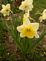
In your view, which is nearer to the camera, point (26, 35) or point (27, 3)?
point (26, 35)

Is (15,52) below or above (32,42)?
below

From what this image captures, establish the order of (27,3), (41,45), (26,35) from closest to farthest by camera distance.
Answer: (26,35)
(27,3)
(41,45)

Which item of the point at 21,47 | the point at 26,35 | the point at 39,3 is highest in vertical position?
the point at 26,35

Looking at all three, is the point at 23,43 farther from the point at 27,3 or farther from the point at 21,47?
the point at 27,3

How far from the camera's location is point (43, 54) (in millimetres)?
3076

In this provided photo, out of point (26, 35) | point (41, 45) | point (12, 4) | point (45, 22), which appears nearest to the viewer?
point (26, 35)

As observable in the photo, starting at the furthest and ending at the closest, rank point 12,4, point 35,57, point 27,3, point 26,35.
A: point 12,4 < point 35,57 < point 27,3 < point 26,35

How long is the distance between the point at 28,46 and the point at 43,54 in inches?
12.6

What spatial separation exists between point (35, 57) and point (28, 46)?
211mm

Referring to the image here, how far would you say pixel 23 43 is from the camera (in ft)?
9.29

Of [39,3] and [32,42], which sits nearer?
[32,42]

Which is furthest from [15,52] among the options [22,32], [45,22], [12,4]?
[12,4]

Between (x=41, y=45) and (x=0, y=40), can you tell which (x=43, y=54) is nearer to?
(x=41, y=45)

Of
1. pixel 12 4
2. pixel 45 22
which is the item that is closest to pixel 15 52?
pixel 45 22
